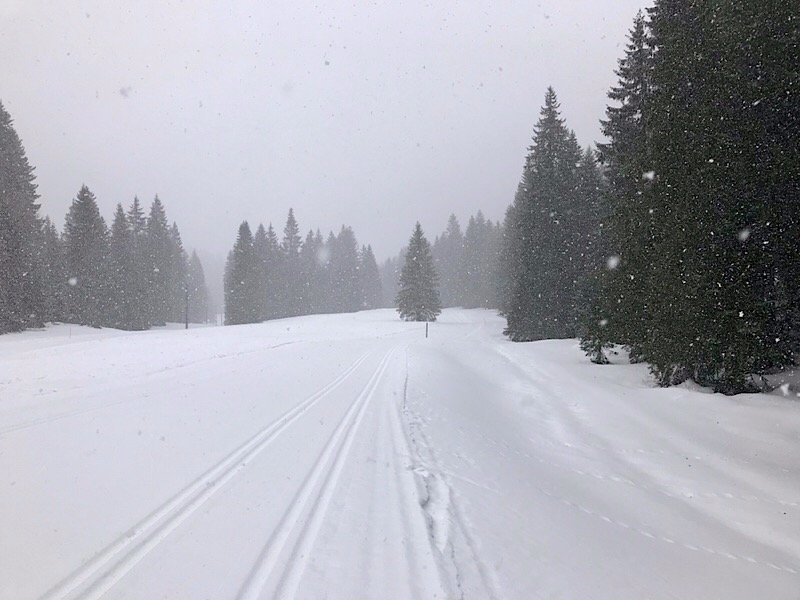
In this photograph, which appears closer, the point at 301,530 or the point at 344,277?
the point at 301,530

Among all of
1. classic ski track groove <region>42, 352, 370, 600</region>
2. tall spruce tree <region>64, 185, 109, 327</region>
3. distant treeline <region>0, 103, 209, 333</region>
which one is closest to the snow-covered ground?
classic ski track groove <region>42, 352, 370, 600</region>

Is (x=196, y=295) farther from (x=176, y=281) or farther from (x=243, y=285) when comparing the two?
(x=243, y=285)

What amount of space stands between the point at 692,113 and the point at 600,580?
945cm

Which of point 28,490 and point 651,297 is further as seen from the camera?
point 651,297

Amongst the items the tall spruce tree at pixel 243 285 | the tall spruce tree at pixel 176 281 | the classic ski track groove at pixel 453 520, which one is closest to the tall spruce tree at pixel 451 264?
the tall spruce tree at pixel 243 285

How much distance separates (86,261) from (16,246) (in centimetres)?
1213

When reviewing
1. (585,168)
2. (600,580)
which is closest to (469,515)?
(600,580)

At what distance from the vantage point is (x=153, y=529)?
359 cm

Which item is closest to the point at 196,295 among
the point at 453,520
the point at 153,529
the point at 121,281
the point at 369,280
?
the point at 369,280

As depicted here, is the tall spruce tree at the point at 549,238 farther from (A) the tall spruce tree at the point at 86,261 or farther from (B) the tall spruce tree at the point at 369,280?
(B) the tall spruce tree at the point at 369,280

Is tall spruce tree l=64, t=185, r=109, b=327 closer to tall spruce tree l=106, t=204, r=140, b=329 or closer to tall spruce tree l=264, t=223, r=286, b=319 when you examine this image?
tall spruce tree l=106, t=204, r=140, b=329

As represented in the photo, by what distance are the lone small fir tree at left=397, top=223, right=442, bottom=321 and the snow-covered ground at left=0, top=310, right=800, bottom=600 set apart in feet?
121

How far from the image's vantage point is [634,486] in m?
5.56

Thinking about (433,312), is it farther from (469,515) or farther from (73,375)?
(469,515)
